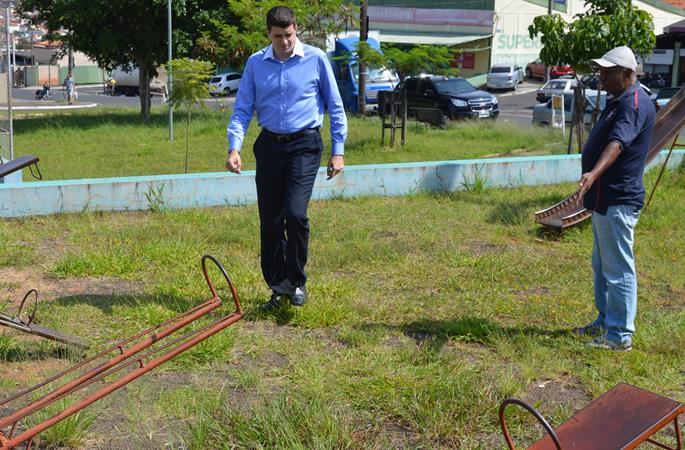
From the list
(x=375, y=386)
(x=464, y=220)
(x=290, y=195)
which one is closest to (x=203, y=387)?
(x=375, y=386)

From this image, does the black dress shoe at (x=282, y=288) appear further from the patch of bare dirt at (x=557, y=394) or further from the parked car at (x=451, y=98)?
the parked car at (x=451, y=98)

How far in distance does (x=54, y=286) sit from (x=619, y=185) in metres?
3.79

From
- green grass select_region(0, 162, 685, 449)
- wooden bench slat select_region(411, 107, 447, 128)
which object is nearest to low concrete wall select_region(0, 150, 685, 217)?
green grass select_region(0, 162, 685, 449)

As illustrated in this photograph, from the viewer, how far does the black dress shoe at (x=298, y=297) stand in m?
5.46

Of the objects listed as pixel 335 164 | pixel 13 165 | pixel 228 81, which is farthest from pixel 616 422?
pixel 228 81

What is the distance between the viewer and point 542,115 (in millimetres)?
23031

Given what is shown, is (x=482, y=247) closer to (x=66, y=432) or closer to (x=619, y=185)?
(x=619, y=185)

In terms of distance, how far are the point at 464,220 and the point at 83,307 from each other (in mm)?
4069

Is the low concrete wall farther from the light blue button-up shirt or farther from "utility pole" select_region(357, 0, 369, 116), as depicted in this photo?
"utility pole" select_region(357, 0, 369, 116)

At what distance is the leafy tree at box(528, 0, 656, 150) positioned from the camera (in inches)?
488

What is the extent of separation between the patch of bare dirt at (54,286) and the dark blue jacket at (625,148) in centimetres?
310

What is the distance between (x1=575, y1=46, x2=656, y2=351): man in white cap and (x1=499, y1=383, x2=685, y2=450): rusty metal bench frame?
1699mm

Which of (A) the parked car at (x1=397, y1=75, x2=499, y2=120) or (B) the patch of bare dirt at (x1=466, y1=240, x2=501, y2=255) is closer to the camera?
(B) the patch of bare dirt at (x1=466, y1=240, x2=501, y2=255)

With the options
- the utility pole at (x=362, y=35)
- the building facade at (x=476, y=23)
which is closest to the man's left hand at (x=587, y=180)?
the utility pole at (x=362, y=35)
